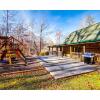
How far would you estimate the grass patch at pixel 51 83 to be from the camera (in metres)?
9.01

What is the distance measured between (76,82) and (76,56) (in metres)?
10.7

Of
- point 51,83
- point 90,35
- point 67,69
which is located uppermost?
point 90,35

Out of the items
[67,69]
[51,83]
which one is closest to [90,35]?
[67,69]

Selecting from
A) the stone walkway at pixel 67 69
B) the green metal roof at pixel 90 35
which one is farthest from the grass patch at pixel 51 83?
the green metal roof at pixel 90 35

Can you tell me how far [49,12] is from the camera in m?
15.8

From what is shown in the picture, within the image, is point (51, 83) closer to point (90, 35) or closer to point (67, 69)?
point (67, 69)

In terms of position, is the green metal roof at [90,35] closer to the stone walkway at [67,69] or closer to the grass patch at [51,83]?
the stone walkway at [67,69]

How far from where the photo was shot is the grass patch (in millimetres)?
9008

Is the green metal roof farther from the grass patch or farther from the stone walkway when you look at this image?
the grass patch

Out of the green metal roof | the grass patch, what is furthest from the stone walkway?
the green metal roof

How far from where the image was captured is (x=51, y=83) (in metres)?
9.59
